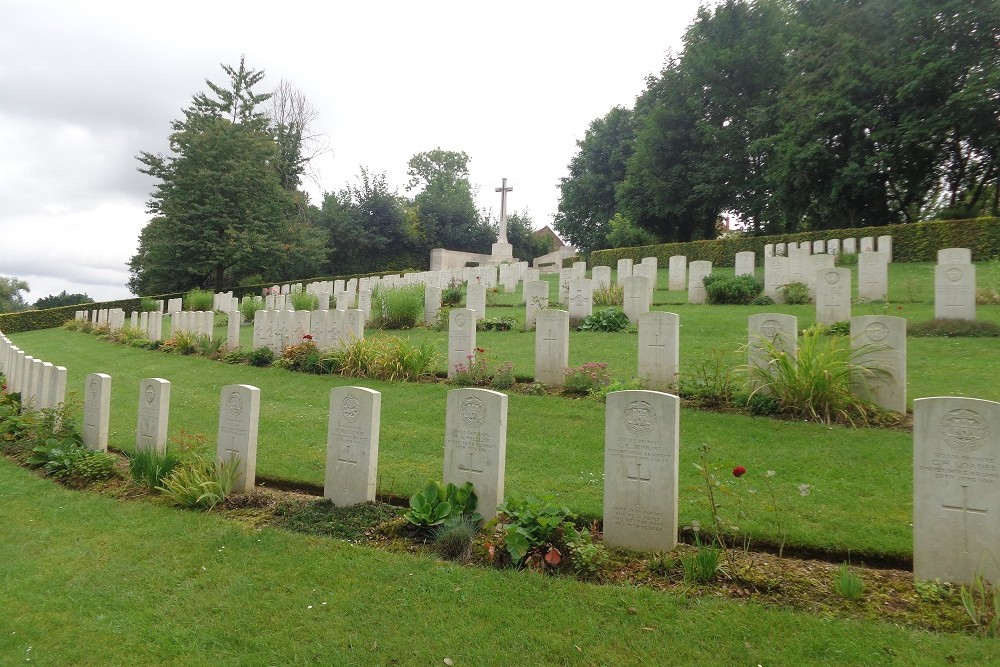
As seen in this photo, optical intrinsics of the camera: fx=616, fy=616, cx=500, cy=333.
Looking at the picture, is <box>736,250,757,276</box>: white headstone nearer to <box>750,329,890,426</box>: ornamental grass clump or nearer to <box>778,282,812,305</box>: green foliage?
<box>778,282,812,305</box>: green foliage

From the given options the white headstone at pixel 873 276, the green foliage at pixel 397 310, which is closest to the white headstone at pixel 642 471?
the green foliage at pixel 397 310

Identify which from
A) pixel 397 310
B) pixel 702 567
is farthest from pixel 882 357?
pixel 397 310

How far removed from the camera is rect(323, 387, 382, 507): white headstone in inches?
219

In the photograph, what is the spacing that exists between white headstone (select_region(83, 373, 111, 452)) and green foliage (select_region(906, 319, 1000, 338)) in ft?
40.6

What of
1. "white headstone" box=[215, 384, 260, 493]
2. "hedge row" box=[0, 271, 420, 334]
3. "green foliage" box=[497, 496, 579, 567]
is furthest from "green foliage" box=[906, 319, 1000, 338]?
"hedge row" box=[0, 271, 420, 334]

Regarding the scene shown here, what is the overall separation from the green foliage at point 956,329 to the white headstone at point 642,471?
27.9 feet

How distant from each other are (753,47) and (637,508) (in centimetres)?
3510

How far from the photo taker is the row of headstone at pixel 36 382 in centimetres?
865

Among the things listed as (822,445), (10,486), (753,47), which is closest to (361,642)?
(822,445)

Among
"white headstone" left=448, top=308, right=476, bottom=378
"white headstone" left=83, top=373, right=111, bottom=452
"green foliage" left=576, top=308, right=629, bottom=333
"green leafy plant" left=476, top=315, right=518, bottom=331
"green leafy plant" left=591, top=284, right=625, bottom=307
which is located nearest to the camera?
"white headstone" left=83, top=373, right=111, bottom=452

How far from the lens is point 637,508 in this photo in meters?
4.62

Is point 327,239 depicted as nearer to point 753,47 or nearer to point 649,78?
point 649,78

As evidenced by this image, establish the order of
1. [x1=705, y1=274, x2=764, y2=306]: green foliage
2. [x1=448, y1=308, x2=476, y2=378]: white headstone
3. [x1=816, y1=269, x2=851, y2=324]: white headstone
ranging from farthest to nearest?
[x1=705, y1=274, x2=764, y2=306]: green foliage
[x1=816, y1=269, x2=851, y2=324]: white headstone
[x1=448, y1=308, x2=476, y2=378]: white headstone

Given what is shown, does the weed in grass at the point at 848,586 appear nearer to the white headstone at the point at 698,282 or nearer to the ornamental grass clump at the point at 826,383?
the ornamental grass clump at the point at 826,383
